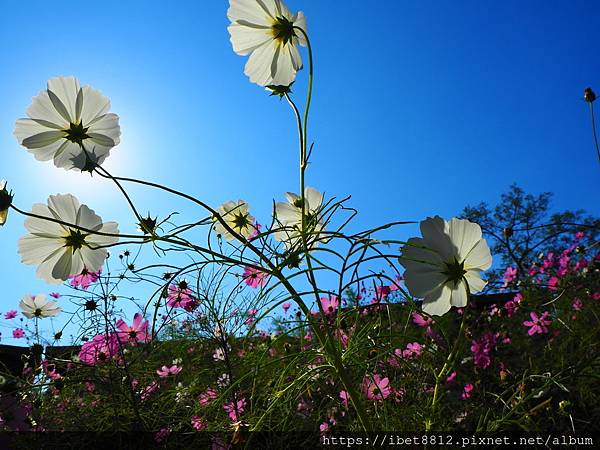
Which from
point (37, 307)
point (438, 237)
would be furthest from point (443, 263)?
point (37, 307)

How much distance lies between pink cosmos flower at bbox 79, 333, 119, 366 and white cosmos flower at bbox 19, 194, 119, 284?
0.78 m

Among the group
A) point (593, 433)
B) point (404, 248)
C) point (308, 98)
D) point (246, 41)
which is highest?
point (246, 41)

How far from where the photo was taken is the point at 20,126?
65cm

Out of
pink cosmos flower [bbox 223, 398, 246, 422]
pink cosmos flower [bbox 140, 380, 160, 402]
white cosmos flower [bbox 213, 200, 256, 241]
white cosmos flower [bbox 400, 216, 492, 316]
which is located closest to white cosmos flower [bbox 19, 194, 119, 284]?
white cosmos flower [bbox 213, 200, 256, 241]

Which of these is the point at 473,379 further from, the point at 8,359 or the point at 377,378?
the point at 8,359

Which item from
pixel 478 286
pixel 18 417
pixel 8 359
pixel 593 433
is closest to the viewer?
pixel 478 286

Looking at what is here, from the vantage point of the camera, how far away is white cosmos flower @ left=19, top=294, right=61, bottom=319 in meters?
1.51

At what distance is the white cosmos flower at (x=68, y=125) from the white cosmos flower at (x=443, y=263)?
1.34 feet

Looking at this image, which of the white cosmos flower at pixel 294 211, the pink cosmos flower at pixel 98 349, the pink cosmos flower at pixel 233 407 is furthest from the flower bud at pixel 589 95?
the pink cosmos flower at pixel 98 349

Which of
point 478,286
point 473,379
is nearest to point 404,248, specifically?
point 478,286

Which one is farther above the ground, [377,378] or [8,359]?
[8,359]

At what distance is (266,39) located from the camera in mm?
645

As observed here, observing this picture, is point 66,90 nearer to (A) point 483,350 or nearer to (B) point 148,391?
(B) point 148,391

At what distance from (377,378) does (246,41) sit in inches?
26.3
